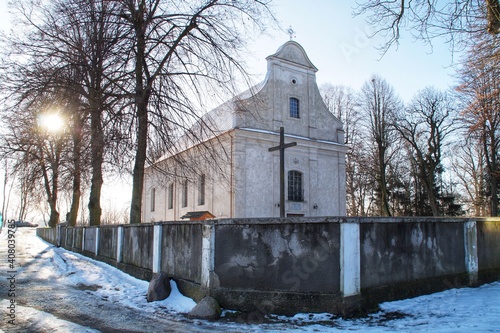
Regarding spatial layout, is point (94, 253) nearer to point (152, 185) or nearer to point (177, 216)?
point (177, 216)

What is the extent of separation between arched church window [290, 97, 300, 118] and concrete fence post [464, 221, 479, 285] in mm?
16107

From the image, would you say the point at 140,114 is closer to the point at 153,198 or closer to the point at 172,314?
the point at 172,314

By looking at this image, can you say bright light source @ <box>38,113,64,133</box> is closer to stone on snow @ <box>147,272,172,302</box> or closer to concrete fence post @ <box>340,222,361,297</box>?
stone on snow @ <box>147,272,172,302</box>

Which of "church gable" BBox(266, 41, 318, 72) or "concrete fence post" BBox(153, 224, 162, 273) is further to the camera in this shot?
"church gable" BBox(266, 41, 318, 72)

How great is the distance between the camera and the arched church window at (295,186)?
24094mm

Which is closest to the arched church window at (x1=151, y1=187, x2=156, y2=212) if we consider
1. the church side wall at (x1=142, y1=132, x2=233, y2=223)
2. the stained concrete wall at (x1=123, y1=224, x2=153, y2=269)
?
the church side wall at (x1=142, y1=132, x2=233, y2=223)

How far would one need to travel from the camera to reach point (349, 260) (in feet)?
23.2

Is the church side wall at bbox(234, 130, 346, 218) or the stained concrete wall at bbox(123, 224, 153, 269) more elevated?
the church side wall at bbox(234, 130, 346, 218)

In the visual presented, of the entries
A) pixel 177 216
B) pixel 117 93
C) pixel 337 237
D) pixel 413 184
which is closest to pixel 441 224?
pixel 337 237

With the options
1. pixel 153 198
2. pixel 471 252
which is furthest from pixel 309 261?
pixel 153 198

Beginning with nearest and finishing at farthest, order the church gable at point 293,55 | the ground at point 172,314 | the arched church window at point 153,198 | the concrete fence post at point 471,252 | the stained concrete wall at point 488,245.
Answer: the ground at point 172,314
the concrete fence post at point 471,252
the stained concrete wall at point 488,245
the church gable at point 293,55
the arched church window at point 153,198

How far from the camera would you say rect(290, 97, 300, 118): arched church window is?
25.2 m

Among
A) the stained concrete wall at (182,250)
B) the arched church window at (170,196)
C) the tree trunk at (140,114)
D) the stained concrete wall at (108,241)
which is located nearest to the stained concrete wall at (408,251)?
the stained concrete wall at (182,250)

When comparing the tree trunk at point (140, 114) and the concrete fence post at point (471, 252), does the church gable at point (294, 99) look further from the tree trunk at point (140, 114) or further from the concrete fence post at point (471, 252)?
the concrete fence post at point (471, 252)
